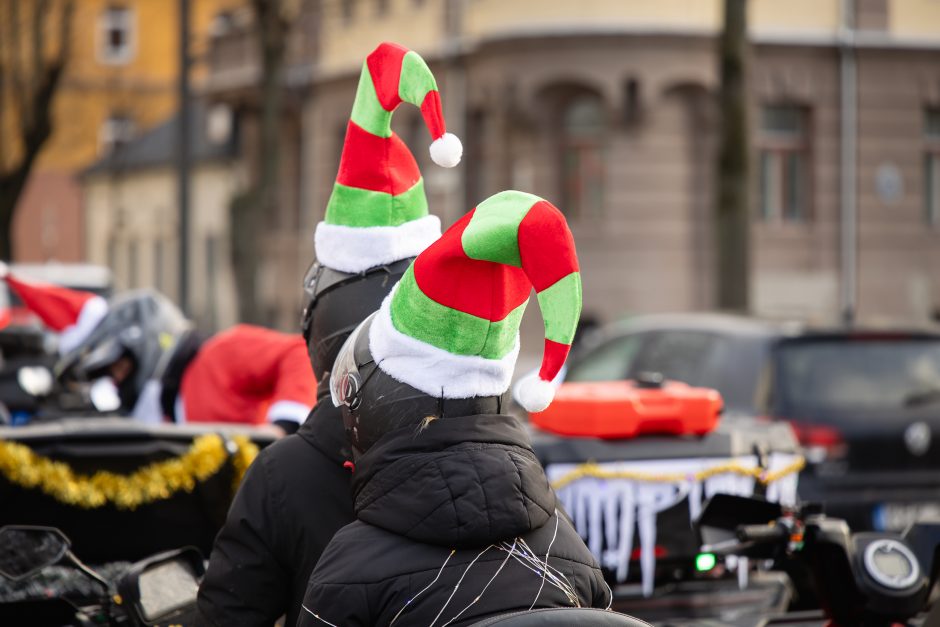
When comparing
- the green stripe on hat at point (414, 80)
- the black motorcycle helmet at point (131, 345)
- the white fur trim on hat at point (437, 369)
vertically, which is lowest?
the black motorcycle helmet at point (131, 345)

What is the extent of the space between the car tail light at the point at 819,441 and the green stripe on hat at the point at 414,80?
5209 mm

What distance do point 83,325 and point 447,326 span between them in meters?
4.09

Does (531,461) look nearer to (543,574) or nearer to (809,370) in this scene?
(543,574)

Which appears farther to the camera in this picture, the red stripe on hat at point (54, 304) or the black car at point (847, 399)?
the black car at point (847, 399)

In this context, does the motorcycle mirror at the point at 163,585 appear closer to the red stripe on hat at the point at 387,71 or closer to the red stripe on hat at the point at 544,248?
the red stripe on hat at the point at 387,71

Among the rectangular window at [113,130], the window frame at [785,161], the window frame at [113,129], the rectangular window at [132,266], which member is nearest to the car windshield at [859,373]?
the window frame at [785,161]

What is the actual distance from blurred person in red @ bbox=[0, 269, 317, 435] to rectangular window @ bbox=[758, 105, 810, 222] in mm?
23181

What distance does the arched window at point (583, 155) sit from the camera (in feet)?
92.8

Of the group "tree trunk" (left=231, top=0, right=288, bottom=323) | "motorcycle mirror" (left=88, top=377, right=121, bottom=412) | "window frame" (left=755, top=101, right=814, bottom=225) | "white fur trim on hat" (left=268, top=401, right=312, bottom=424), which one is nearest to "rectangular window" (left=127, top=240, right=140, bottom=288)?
"window frame" (left=755, top=101, right=814, bottom=225)

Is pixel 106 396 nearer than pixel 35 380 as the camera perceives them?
Yes

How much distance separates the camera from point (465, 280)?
2793mm

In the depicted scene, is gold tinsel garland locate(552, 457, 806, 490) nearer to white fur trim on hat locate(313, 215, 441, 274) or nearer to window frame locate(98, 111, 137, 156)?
white fur trim on hat locate(313, 215, 441, 274)

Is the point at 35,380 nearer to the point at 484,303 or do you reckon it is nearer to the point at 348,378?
the point at 348,378

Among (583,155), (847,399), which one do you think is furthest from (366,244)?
(583,155)
